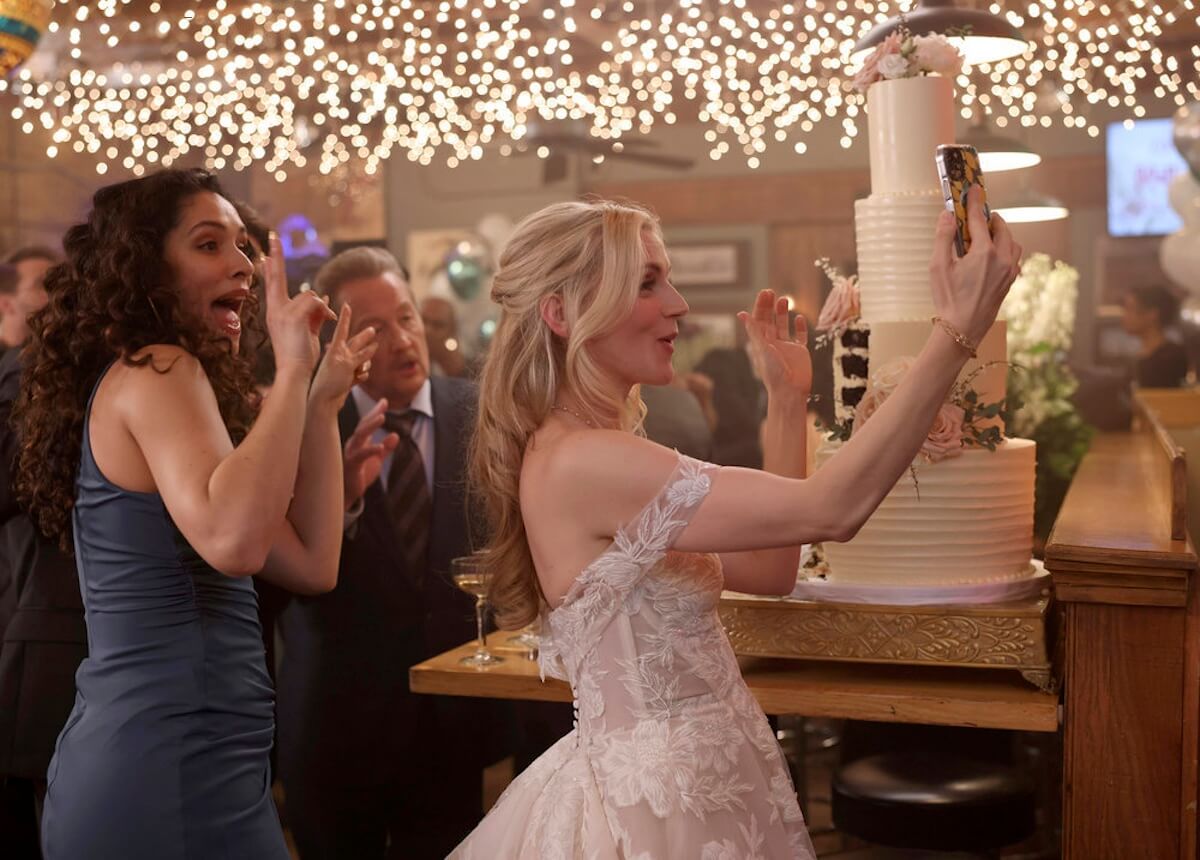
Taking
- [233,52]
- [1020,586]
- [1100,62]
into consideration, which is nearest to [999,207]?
[1100,62]

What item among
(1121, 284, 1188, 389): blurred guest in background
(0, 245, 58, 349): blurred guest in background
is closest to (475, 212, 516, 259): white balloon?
(1121, 284, 1188, 389): blurred guest in background

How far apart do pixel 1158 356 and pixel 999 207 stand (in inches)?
133

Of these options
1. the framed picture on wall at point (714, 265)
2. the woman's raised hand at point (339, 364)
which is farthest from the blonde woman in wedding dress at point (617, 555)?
the framed picture on wall at point (714, 265)

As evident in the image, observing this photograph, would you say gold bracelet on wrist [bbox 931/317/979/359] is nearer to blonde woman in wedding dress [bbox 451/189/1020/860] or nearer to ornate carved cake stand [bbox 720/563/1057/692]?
blonde woman in wedding dress [bbox 451/189/1020/860]

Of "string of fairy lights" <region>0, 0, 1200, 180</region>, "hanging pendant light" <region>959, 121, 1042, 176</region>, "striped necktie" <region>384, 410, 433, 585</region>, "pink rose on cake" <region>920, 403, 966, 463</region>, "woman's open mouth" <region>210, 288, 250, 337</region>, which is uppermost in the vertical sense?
"string of fairy lights" <region>0, 0, 1200, 180</region>

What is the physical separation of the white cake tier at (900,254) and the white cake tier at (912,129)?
0.12 feet

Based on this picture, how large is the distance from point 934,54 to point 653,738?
1.50m

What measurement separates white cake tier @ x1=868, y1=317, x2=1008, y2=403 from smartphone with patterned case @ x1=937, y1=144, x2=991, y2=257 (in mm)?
840

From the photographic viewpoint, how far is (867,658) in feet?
7.70

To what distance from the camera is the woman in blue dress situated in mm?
1880

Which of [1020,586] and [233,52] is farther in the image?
[233,52]

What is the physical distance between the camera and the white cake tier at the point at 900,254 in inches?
102

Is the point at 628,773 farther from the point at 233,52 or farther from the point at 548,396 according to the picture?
the point at 233,52

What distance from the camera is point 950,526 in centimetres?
241
